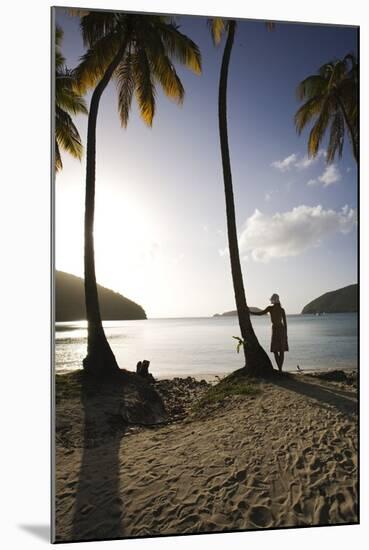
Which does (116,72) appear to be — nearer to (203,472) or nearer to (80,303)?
(80,303)

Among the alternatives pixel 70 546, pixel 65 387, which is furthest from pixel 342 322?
pixel 70 546

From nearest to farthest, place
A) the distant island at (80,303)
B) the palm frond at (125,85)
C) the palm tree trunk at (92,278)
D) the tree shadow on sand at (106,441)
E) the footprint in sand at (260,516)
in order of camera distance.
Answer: the tree shadow on sand at (106,441) → the footprint in sand at (260,516) → the distant island at (80,303) → the palm tree trunk at (92,278) → the palm frond at (125,85)

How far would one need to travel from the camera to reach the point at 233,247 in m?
4.07

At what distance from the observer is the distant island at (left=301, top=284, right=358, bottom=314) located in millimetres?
3953

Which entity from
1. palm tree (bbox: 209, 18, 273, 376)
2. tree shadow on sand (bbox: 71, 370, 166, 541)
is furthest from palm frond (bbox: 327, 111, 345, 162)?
tree shadow on sand (bbox: 71, 370, 166, 541)

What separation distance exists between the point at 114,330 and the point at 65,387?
0.59m

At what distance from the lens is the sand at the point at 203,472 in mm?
3389

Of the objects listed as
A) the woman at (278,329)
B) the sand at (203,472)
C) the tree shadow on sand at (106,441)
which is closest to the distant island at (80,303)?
the tree shadow on sand at (106,441)

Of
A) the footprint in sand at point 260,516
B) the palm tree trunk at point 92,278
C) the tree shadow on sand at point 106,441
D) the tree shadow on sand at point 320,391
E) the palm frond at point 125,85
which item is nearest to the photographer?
the tree shadow on sand at point 106,441

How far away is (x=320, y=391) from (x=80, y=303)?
226cm

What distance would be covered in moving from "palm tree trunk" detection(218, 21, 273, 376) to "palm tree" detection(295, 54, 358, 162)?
0.67 metres

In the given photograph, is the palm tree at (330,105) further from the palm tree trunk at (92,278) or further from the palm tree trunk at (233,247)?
the palm tree trunk at (92,278)

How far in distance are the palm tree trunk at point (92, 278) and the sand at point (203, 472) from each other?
359mm

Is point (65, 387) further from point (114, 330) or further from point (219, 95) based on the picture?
point (219, 95)
